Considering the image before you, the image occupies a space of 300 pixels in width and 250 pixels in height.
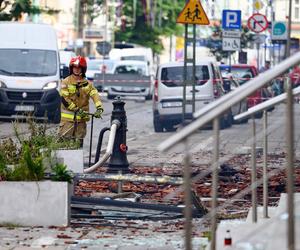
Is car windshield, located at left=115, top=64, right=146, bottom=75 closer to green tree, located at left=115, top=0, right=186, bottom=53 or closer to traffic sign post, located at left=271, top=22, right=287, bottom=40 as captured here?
traffic sign post, located at left=271, top=22, right=287, bottom=40

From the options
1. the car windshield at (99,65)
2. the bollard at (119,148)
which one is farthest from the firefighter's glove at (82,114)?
the car windshield at (99,65)

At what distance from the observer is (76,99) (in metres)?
16.9

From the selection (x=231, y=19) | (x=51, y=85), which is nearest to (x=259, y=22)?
(x=231, y=19)

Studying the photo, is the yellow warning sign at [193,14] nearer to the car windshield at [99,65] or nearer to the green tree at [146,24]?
the car windshield at [99,65]

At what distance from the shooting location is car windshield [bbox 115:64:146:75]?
57969 millimetres

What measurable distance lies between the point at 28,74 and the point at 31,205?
2314 centimetres

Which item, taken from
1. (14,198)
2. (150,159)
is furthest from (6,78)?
(14,198)

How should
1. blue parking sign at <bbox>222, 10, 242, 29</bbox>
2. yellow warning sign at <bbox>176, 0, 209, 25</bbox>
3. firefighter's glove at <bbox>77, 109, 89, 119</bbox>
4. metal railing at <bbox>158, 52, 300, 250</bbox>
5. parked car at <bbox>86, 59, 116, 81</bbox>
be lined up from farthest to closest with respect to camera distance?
parked car at <bbox>86, 59, 116, 81</bbox>
blue parking sign at <bbox>222, 10, 242, 29</bbox>
yellow warning sign at <bbox>176, 0, 209, 25</bbox>
firefighter's glove at <bbox>77, 109, 89, 119</bbox>
metal railing at <bbox>158, 52, 300, 250</bbox>

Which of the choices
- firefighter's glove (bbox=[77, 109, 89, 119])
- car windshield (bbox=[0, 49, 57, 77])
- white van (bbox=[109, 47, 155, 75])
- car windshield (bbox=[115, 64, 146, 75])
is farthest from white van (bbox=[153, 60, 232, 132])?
white van (bbox=[109, 47, 155, 75])

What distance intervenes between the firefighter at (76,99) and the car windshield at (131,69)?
41.0 meters

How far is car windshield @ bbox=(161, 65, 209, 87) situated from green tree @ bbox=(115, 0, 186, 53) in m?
63.9

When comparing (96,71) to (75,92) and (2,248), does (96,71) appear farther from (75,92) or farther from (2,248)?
(2,248)

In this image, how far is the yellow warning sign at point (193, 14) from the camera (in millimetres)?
25469

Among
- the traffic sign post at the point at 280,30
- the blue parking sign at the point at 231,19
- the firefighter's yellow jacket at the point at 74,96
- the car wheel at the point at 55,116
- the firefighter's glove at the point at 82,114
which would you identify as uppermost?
the firefighter's yellow jacket at the point at 74,96
